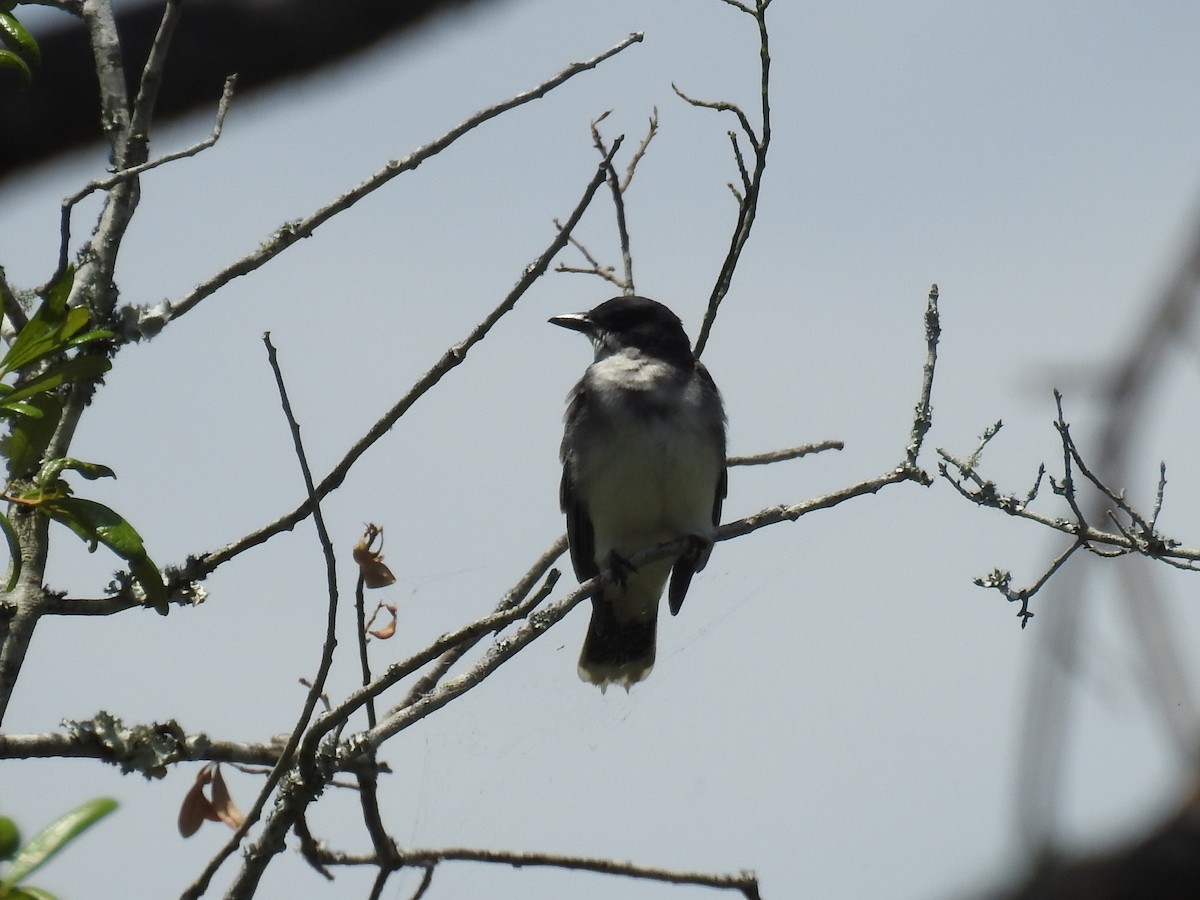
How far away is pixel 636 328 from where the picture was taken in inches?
294

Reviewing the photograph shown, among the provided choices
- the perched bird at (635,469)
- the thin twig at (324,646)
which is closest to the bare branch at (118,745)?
the thin twig at (324,646)

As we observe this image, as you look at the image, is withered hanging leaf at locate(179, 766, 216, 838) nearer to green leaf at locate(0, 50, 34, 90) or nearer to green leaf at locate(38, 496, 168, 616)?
green leaf at locate(38, 496, 168, 616)

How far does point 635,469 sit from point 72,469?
150 inches

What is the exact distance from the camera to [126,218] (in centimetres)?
357

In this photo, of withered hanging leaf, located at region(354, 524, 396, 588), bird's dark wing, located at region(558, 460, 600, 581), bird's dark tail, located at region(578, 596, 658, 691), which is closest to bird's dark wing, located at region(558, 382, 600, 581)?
bird's dark wing, located at region(558, 460, 600, 581)

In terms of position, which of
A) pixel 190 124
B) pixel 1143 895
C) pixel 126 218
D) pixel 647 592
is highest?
pixel 647 592

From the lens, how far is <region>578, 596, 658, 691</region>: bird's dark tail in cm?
743

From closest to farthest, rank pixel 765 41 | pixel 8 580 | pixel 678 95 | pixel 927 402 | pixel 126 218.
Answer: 1. pixel 8 580
2. pixel 126 218
3. pixel 927 402
4. pixel 765 41
5. pixel 678 95

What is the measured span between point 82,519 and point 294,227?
1028 mm

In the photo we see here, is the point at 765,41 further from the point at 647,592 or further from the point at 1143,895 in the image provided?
the point at 1143,895

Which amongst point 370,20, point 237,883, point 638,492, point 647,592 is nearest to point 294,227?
point 370,20

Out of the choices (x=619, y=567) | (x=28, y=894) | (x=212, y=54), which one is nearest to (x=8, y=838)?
(x=28, y=894)

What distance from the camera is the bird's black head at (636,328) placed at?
24.1 feet

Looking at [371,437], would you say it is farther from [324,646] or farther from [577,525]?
[577,525]
